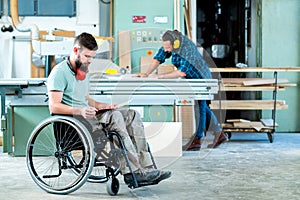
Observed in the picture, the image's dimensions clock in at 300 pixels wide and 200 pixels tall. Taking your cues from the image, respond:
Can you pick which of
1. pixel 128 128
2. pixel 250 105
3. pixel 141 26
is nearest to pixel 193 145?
pixel 250 105

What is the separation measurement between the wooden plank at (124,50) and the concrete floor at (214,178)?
1490 millimetres

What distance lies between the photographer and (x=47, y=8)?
260 inches

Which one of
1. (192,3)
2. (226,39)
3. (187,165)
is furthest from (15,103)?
(226,39)

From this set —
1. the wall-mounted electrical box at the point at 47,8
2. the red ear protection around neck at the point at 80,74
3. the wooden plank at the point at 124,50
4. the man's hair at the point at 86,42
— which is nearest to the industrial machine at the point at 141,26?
the wooden plank at the point at 124,50

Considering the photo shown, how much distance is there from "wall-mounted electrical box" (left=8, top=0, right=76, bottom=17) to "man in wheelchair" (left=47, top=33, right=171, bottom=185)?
2.73 m

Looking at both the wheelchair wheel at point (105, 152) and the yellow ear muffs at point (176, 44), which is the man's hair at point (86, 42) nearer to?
the wheelchair wheel at point (105, 152)

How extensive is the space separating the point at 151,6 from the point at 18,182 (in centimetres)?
317

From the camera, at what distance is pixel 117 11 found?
6875mm

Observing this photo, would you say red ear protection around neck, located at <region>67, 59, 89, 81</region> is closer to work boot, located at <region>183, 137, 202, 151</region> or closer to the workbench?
the workbench

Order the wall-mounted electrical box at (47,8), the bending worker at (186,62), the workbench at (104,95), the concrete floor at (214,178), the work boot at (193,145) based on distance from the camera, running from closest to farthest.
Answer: the concrete floor at (214,178), the workbench at (104,95), the bending worker at (186,62), the work boot at (193,145), the wall-mounted electrical box at (47,8)

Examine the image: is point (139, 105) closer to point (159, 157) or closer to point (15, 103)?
point (159, 157)

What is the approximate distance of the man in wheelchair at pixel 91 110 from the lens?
12.4 feet

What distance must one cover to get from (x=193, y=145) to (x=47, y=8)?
2217 mm

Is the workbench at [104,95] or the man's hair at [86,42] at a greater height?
the man's hair at [86,42]
